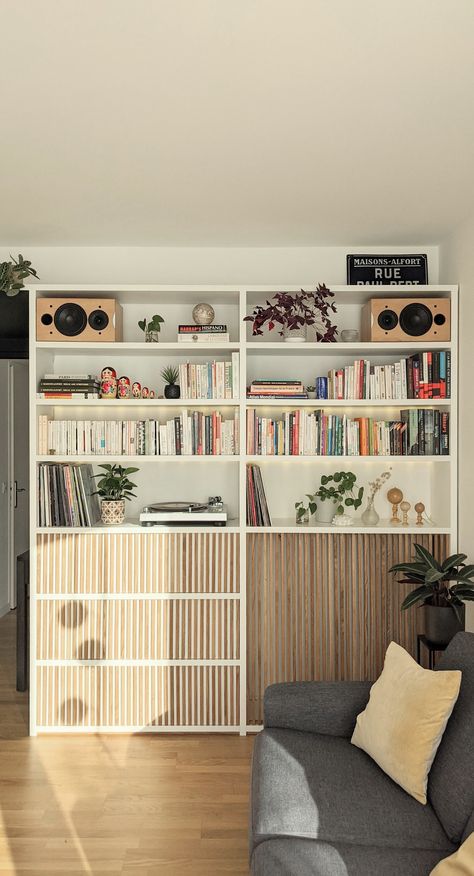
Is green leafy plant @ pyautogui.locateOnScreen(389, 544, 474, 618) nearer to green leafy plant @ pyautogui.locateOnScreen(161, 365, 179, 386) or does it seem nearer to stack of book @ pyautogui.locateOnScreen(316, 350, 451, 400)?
stack of book @ pyautogui.locateOnScreen(316, 350, 451, 400)

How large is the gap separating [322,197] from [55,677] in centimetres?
292

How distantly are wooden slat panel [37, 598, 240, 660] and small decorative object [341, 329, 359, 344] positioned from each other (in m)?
1.62

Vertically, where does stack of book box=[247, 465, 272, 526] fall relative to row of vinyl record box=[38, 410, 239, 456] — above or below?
below

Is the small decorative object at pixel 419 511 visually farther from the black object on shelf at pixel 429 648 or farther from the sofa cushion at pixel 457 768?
the sofa cushion at pixel 457 768

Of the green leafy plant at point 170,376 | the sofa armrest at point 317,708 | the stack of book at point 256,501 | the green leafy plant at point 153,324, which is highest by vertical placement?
the green leafy plant at point 153,324

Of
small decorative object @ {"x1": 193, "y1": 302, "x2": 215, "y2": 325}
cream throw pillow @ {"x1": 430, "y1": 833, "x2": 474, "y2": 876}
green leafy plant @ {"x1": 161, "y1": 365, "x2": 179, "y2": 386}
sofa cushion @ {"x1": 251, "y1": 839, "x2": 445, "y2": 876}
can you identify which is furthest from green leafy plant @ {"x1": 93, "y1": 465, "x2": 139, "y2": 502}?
cream throw pillow @ {"x1": 430, "y1": 833, "x2": 474, "y2": 876}

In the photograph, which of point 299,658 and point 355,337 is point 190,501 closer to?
point 299,658

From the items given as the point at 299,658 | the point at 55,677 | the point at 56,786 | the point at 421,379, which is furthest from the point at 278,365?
the point at 56,786

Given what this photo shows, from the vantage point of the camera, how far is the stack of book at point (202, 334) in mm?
4016

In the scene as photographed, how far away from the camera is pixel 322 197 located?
3.40m

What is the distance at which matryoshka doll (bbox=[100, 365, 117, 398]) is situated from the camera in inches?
159

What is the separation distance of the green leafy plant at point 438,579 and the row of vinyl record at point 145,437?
3.83ft

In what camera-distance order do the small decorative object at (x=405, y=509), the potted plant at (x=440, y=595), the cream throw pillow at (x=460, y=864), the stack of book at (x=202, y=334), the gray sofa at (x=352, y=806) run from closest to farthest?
1. the cream throw pillow at (x=460, y=864)
2. the gray sofa at (x=352, y=806)
3. the potted plant at (x=440, y=595)
4. the stack of book at (x=202, y=334)
5. the small decorative object at (x=405, y=509)

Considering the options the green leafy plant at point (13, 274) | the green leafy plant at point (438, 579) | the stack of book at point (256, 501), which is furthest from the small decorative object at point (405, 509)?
the green leafy plant at point (13, 274)
